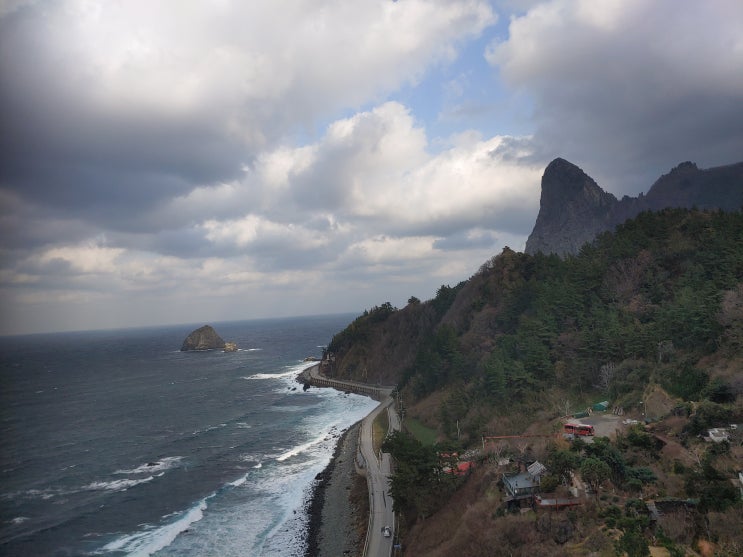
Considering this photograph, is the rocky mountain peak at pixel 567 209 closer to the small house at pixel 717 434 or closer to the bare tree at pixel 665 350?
the bare tree at pixel 665 350

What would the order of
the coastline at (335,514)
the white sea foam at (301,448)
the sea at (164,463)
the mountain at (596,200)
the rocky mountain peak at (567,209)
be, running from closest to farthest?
the coastline at (335,514)
the sea at (164,463)
the white sea foam at (301,448)
the mountain at (596,200)
the rocky mountain peak at (567,209)

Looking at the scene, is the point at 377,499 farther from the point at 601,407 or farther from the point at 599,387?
the point at 599,387

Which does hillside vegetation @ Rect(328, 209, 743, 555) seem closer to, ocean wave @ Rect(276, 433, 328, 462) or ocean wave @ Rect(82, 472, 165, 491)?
ocean wave @ Rect(276, 433, 328, 462)

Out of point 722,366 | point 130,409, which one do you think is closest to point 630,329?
point 722,366

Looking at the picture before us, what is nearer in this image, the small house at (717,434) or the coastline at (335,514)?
the small house at (717,434)

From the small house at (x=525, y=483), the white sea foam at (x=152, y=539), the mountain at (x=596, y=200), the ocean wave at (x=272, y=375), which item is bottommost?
the white sea foam at (x=152, y=539)

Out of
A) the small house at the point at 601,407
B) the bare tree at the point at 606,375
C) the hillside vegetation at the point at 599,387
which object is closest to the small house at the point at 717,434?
the hillside vegetation at the point at 599,387
